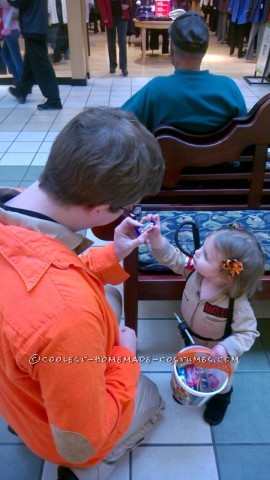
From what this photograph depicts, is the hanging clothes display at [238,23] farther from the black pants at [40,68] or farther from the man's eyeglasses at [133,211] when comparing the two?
the man's eyeglasses at [133,211]

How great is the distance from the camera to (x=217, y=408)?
1.43 m

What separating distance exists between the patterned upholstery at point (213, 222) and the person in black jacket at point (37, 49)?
133 inches

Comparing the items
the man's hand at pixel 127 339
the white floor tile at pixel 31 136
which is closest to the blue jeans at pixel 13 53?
the white floor tile at pixel 31 136

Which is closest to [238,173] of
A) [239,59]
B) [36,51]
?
[36,51]

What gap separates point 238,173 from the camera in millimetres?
1634

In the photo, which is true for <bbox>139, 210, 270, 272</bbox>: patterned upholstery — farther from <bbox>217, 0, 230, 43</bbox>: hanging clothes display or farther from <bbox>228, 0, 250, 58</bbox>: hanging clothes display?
<bbox>217, 0, 230, 43</bbox>: hanging clothes display

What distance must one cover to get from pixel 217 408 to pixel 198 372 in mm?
208

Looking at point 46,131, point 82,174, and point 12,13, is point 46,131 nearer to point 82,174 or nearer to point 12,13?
point 12,13

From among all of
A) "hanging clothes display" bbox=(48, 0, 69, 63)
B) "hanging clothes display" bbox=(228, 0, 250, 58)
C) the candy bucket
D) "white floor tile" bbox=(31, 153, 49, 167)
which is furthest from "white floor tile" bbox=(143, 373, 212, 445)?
"hanging clothes display" bbox=(228, 0, 250, 58)

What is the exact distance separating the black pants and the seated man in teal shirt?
3095 mm

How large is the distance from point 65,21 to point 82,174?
561 centimetres

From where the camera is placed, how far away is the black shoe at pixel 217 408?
1.40 meters

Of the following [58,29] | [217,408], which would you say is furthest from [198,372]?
[58,29]

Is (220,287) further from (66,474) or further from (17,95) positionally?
(17,95)
